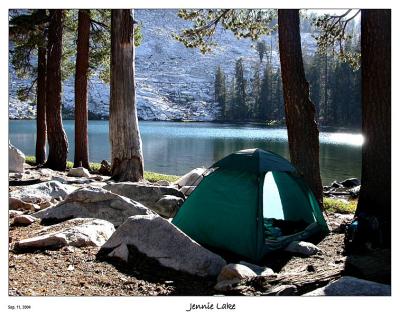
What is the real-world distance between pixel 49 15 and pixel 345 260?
11.1 m

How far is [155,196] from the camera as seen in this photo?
718 cm

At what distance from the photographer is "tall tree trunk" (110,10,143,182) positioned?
8.82 meters

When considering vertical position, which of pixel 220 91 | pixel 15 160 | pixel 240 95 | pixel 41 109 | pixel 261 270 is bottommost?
pixel 261 270

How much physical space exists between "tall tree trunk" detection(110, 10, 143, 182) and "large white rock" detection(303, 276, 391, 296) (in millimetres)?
5812

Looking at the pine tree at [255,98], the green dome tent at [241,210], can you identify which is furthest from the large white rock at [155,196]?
the pine tree at [255,98]

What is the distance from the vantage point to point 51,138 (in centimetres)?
1267

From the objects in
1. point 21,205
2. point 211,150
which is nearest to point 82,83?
point 21,205

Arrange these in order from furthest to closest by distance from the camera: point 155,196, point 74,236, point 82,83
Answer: point 82,83 → point 155,196 → point 74,236

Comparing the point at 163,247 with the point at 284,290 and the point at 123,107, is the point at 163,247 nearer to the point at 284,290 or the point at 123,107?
the point at 284,290

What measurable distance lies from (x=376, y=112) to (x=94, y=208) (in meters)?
Answer: 3.85

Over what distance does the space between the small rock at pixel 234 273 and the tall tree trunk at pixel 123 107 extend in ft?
16.0

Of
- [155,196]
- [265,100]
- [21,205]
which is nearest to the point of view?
[21,205]

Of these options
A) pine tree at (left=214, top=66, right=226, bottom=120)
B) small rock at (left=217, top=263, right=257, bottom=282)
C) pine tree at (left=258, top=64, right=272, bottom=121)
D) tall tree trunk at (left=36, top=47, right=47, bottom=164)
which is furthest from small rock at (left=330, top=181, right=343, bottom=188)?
pine tree at (left=214, top=66, right=226, bottom=120)

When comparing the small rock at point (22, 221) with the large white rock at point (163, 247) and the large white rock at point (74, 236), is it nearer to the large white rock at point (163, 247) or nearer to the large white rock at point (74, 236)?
the large white rock at point (74, 236)
